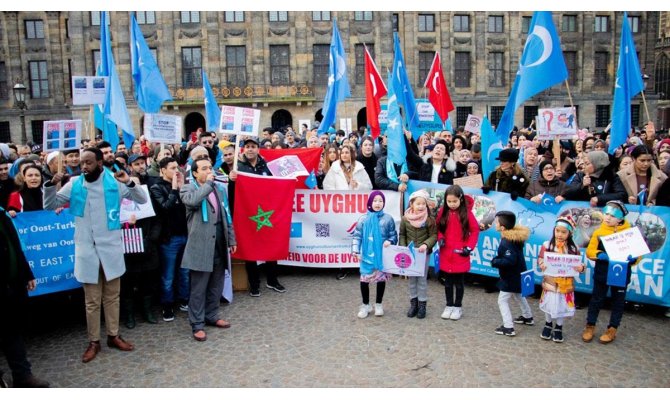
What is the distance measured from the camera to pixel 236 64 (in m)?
33.6

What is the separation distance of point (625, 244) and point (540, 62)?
140 inches

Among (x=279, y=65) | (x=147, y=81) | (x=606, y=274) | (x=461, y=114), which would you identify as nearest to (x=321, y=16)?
(x=279, y=65)

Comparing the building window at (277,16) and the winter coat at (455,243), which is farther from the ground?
the building window at (277,16)

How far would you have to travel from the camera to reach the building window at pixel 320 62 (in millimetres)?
33844

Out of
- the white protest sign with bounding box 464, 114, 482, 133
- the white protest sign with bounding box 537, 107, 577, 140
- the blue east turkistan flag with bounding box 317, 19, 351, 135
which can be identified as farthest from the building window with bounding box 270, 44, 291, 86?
the white protest sign with bounding box 537, 107, 577, 140

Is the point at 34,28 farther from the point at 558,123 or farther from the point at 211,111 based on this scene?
the point at 558,123

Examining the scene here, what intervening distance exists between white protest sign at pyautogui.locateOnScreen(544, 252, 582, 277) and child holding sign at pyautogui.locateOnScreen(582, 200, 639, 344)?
15.2 inches

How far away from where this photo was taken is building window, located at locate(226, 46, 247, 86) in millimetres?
33469

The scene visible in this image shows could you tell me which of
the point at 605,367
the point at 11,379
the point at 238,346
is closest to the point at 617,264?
the point at 605,367

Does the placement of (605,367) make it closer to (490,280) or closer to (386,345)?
(386,345)

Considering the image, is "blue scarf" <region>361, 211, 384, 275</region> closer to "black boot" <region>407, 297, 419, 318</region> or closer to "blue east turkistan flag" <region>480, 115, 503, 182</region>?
"black boot" <region>407, 297, 419, 318</region>

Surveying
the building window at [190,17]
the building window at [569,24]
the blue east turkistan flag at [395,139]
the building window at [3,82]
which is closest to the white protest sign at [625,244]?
the blue east turkistan flag at [395,139]

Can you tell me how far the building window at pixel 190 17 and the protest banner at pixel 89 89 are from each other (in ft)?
90.5

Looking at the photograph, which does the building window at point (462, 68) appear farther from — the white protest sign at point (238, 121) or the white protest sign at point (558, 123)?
the white protest sign at point (238, 121)
